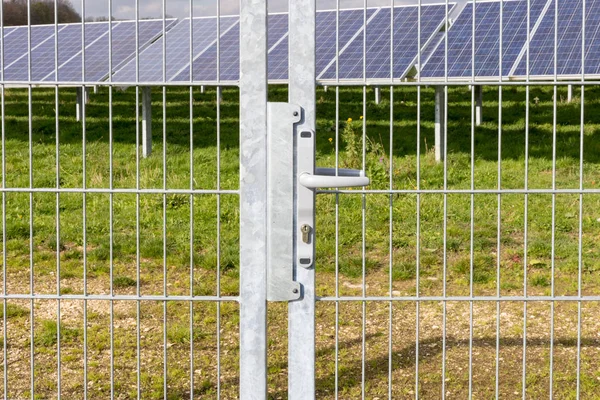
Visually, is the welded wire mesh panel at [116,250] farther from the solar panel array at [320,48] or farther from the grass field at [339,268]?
the solar panel array at [320,48]

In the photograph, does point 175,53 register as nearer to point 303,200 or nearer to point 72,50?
point 72,50

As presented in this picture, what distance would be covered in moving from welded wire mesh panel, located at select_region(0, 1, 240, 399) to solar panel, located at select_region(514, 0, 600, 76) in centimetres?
394

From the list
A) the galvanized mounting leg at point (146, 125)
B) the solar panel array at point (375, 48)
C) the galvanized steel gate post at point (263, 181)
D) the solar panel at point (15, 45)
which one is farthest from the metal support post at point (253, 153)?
the solar panel at point (15, 45)

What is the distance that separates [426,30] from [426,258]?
525 centimetres

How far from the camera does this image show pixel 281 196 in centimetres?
281

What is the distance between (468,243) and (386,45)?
4.46 meters

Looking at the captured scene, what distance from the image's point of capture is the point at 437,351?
477 centimetres

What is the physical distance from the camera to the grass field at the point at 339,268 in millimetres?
4285

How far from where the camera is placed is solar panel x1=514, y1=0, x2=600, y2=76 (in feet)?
31.5

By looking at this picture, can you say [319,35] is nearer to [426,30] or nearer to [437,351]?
[426,30]

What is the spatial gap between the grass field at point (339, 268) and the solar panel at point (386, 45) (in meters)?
1.02

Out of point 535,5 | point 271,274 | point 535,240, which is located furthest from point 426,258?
point 535,5

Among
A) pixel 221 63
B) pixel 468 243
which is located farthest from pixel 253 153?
pixel 221 63

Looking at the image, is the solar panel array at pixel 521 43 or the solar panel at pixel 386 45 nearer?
the solar panel array at pixel 521 43
